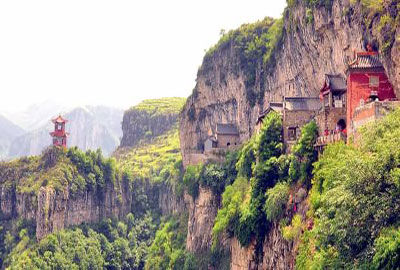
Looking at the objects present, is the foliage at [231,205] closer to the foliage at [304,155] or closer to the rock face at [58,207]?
the foliage at [304,155]

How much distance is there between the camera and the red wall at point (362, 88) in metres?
60.1

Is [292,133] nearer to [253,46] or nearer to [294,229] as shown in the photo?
[294,229]

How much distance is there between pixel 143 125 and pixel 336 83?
11994 cm

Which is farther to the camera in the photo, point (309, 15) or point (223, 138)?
point (223, 138)

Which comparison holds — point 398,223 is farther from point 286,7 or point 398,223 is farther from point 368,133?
point 286,7

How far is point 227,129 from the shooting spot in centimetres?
10750

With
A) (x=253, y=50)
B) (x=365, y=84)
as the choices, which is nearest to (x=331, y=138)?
(x=365, y=84)

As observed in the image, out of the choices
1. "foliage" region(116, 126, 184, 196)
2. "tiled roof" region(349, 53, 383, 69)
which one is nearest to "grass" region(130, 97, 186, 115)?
"foliage" region(116, 126, 184, 196)

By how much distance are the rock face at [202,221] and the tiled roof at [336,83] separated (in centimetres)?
2824

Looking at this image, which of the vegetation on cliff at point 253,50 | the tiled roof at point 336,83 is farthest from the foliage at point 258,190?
the vegetation on cliff at point 253,50

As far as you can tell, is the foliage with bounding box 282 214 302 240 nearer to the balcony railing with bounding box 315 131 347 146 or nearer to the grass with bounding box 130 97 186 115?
the balcony railing with bounding box 315 131 347 146

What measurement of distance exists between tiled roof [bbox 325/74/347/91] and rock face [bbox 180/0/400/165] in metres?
3.51

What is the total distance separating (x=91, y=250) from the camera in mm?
120625

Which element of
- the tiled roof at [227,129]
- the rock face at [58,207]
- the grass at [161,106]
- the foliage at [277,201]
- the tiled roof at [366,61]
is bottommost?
the rock face at [58,207]
